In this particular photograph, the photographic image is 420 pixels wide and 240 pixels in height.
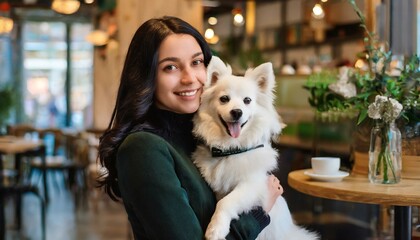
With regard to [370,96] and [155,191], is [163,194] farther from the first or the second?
[370,96]

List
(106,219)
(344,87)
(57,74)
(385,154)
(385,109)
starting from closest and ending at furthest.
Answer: (385,109)
(385,154)
(344,87)
(106,219)
(57,74)

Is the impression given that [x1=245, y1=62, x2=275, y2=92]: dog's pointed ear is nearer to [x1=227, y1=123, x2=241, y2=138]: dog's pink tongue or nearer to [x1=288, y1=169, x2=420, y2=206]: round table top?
[x1=227, y1=123, x2=241, y2=138]: dog's pink tongue

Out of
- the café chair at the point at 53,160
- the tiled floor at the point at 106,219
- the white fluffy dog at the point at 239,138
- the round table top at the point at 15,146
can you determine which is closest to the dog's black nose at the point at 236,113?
the white fluffy dog at the point at 239,138

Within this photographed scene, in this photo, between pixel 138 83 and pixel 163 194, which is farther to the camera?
pixel 138 83

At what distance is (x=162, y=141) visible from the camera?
161 centimetres

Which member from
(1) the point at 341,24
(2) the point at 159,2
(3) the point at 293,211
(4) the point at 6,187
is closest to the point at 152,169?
(3) the point at 293,211

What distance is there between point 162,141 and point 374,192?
3.06 ft

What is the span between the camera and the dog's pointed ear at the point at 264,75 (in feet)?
6.38

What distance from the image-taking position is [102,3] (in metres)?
10.5

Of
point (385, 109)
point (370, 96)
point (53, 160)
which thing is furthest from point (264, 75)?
point (53, 160)

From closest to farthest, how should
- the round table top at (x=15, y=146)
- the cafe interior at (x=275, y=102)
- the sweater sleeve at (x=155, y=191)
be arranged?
1. the sweater sleeve at (x=155, y=191)
2. the cafe interior at (x=275, y=102)
3. the round table top at (x=15, y=146)

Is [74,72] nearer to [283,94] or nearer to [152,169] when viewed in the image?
[283,94]

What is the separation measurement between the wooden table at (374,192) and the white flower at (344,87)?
0.43 metres

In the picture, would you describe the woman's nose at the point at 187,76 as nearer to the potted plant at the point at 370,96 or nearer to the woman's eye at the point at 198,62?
the woman's eye at the point at 198,62
